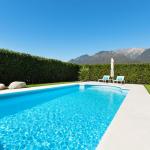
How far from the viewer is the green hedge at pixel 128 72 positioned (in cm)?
1966

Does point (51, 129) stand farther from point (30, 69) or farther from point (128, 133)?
point (30, 69)

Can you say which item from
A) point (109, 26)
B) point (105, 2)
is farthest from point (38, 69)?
point (109, 26)

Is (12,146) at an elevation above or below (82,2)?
below

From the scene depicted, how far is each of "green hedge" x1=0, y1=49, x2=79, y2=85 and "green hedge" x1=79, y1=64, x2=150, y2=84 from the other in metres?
3.25

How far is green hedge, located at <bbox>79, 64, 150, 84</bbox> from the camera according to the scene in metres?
19.7

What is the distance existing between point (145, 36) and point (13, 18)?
2442 cm

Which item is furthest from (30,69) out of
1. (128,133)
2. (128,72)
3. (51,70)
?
(128,133)

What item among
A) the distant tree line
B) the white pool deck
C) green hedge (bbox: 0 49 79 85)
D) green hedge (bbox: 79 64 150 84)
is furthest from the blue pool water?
green hedge (bbox: 79 64 150 84)

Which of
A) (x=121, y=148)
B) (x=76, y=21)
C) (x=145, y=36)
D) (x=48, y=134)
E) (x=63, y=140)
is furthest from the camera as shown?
(x=145, y=36)

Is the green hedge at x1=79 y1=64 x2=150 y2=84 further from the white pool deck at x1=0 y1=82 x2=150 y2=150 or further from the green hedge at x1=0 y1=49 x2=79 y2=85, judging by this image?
the white pool deck at x1=0 y1=82 x2=150 y2=150

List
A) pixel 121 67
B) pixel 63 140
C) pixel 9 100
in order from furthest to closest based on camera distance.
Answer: pixel 121 67 → pixel 9 100 → pixel 63 140

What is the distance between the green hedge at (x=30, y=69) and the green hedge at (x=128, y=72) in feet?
10.6

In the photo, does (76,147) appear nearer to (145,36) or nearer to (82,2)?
(82,2)

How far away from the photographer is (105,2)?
2133cm
